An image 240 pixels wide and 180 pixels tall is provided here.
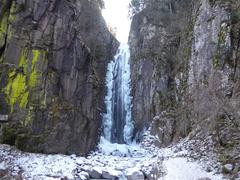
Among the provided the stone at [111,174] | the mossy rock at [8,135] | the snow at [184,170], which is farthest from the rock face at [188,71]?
the mossy rock at [8,135]

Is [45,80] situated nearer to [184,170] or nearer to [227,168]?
[184,170]

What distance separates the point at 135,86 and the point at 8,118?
47.2ft

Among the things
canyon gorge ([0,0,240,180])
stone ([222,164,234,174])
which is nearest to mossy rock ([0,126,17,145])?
canyon gorge ([0,0,240,180])

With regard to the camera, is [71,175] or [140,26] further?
[140,26]

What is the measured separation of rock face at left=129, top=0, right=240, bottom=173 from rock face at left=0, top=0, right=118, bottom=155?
610cm

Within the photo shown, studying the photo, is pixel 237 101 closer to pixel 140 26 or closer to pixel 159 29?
pixel 159 29

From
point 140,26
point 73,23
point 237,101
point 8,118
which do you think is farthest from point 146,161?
point 140,26

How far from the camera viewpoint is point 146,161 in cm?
1962

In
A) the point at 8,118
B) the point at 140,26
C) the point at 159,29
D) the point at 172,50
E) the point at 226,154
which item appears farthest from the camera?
the point at 140,26

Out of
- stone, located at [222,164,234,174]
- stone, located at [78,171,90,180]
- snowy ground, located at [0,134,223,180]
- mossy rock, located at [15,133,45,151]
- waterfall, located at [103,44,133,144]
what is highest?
waterfall, located at [103,44,133,144]

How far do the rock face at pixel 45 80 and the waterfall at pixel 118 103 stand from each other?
12.6ft

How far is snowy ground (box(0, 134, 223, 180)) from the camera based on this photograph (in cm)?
1573

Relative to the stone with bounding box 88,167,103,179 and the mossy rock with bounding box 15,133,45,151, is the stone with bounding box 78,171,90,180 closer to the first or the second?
the stone with bounding box 88,167,103,179

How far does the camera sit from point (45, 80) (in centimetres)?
2072
